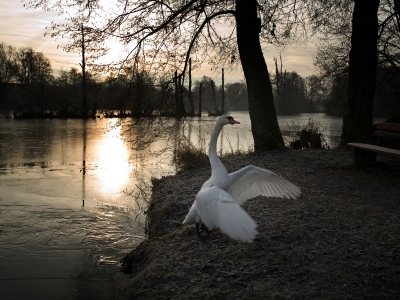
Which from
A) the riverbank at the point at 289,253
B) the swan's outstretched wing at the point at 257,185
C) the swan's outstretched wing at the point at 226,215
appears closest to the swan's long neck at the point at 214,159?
the swan's outstretched wing at the point at 257,185

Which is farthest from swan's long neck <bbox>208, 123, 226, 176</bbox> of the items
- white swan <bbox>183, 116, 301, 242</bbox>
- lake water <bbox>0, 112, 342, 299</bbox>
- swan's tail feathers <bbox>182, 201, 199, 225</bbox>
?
lake water <bbox>0, 112, 342, 299</bbox>

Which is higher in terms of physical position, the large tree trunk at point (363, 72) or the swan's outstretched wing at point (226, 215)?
the large tree trunk at point (363, 72)

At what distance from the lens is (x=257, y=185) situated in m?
5.34

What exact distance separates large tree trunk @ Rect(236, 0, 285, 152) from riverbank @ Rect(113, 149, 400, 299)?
4163mm

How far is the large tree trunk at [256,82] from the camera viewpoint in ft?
36.1

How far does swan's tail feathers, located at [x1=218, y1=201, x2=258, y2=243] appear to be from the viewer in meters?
3.26

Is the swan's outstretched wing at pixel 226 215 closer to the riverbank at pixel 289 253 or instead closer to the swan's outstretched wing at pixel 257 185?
the riverbank at pixel 289 253

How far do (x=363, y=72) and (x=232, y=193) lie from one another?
6.81 metres

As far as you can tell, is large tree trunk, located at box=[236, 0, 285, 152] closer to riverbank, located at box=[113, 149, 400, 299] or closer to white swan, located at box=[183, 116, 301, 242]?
riverbank, located at box=[113, 149, 400, 299]

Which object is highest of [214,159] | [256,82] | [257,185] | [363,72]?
[363,72]

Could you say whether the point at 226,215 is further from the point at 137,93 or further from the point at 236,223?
the point at 137,93

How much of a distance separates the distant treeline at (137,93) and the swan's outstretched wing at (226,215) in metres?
6.00

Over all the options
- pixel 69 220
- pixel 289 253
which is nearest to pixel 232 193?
pixel 289 253

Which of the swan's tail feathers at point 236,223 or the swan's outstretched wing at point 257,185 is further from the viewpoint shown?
the swan's outstretched wing at point 257,185
